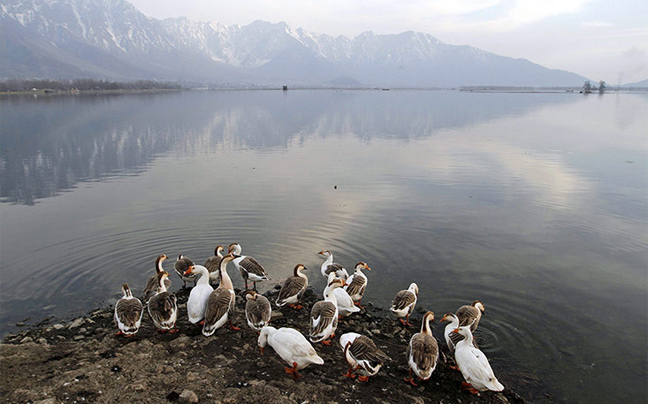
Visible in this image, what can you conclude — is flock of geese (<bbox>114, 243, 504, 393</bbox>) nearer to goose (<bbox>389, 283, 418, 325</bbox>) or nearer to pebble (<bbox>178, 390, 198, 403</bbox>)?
goose (<bbox>389, 283, 418, 325</bbox>)

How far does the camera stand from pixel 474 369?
792 cm

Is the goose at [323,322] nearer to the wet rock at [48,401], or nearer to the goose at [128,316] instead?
the goose at [128,316]

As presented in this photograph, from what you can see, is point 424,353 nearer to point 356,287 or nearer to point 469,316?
point 469,316

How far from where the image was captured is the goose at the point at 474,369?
25.5ft

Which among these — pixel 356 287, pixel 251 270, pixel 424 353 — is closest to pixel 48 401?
pixel 251 270

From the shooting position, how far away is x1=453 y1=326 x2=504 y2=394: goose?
25.5 feet

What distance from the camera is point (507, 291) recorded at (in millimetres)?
12781

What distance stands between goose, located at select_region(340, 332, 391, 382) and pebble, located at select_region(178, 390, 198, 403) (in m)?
2.91

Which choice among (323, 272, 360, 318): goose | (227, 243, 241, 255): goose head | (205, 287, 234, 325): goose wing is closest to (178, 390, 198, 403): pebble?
(205, 287, 234, 325): goose wing

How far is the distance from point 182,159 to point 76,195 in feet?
37.8

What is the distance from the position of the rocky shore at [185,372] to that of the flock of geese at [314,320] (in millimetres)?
289

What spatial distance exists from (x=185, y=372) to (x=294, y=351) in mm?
2069

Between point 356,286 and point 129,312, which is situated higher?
point 129,312

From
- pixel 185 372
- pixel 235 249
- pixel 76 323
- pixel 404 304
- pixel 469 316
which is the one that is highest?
pixel 235 249
